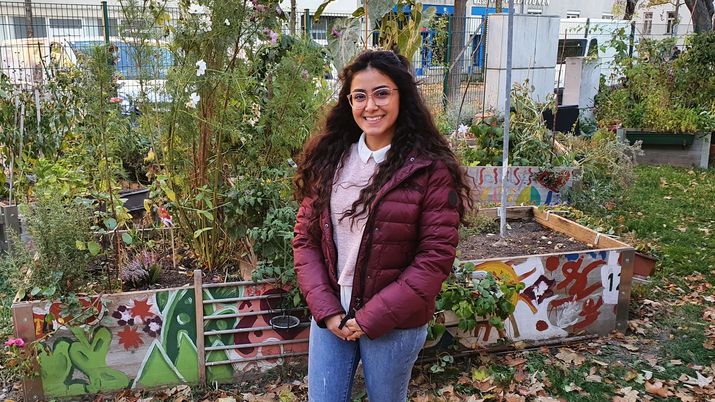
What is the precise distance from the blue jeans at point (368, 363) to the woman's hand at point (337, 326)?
43 millimetres

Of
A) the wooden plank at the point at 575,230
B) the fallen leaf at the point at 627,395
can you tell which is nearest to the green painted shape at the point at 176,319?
the fallen leaf at the point at 627,395

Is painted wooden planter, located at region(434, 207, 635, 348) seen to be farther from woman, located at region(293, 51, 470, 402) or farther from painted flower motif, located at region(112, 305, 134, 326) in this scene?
painted flower motif, located at region(112, 305, 134, 326)

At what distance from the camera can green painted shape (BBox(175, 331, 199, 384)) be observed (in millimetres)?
3145

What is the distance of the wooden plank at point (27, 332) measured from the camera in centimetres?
294

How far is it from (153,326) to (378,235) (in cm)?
167

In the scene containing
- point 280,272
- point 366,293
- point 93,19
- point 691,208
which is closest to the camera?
point 366,293

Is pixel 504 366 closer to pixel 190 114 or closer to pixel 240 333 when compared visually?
pixel 240 333

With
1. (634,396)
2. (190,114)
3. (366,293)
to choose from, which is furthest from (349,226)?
(634,396)

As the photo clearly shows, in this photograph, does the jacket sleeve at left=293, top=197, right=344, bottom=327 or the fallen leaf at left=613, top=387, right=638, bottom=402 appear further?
the fallen leaf at left=613, top=387, right=638, bottom=402

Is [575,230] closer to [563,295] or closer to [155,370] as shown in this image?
[563,295]

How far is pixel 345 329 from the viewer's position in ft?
6.55

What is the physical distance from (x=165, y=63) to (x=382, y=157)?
211 cm

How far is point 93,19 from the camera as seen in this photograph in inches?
384

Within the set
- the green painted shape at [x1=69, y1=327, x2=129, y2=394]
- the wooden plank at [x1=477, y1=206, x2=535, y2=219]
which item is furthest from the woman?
the wooden plank at [x1=477, y1=206, x2=535, y2=219]
